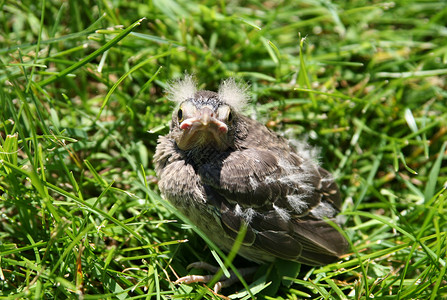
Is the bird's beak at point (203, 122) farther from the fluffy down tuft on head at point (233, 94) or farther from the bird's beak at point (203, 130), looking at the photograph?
the fluffy down tuft on head at point (233, 94)

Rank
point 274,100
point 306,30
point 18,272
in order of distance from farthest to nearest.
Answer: point 306,30 → point 274,100 → point 18,272

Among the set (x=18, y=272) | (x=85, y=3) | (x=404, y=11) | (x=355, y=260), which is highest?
(x=85, y=3)

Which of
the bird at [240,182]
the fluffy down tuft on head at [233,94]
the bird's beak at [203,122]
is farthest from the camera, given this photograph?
the fluffy down tuft on head at [233,94]

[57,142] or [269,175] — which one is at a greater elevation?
[57,142]

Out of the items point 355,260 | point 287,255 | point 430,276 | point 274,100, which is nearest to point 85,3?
point 274,100

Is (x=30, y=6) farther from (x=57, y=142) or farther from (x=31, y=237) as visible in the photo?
(x=31, y=237)

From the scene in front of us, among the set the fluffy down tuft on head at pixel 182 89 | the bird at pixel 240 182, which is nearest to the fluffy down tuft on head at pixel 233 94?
the bird at pixel 240 182
